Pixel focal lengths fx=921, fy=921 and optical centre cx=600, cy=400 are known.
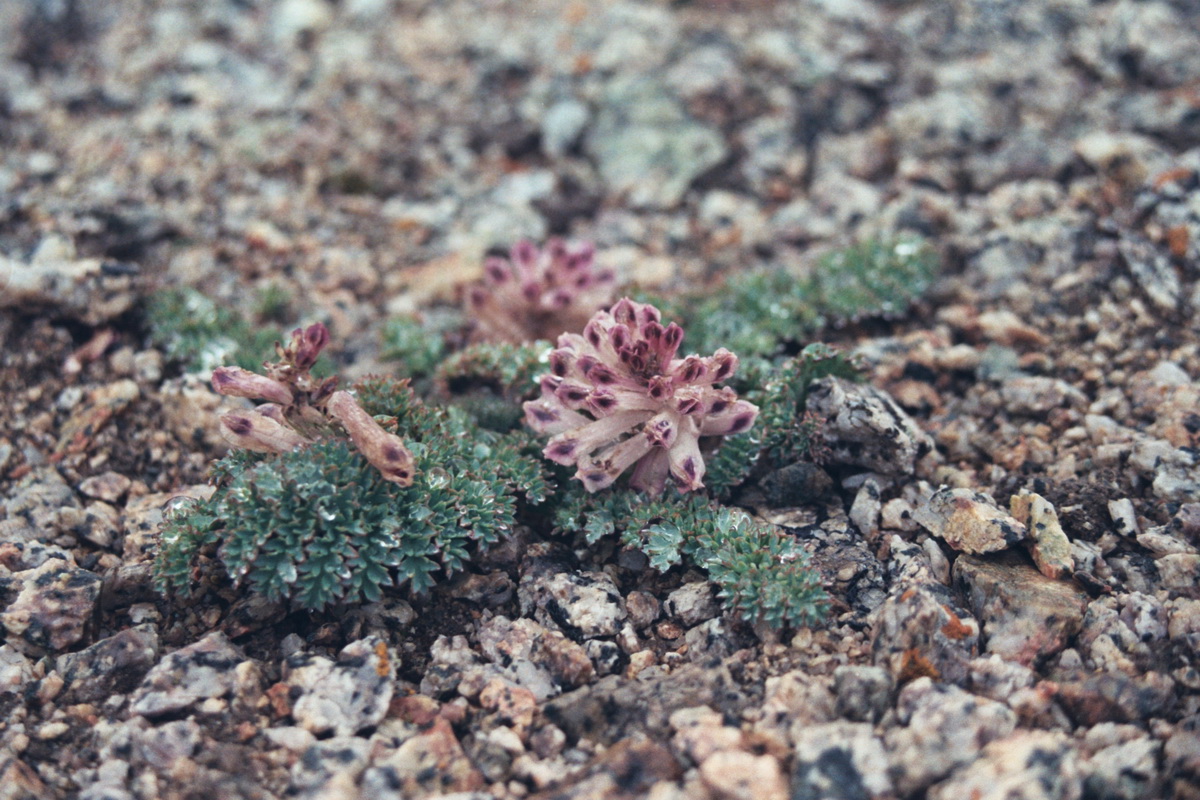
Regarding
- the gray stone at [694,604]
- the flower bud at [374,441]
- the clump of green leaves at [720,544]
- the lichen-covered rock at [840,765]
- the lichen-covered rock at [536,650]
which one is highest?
the flower bud at [374,441]

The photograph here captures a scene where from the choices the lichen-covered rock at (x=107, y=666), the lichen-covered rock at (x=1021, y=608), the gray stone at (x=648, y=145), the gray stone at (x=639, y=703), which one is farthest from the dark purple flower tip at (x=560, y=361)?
the gray stone at (x=648, y=145)

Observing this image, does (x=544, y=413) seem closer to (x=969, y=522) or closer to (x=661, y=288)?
(x=969, y=522)

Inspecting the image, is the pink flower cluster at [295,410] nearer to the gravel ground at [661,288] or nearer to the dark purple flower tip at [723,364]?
the gravel ground at [661,288]

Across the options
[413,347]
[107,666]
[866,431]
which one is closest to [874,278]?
[866,431]

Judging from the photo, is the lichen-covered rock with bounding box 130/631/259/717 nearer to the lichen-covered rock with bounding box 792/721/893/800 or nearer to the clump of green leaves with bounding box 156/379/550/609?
the clump of green leaves with bounding box 156/379/550/609

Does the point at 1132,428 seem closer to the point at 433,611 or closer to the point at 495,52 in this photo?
the point at 433,611

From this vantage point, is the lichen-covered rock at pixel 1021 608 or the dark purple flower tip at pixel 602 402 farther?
the dark purple flower tip at pixel 602 402
